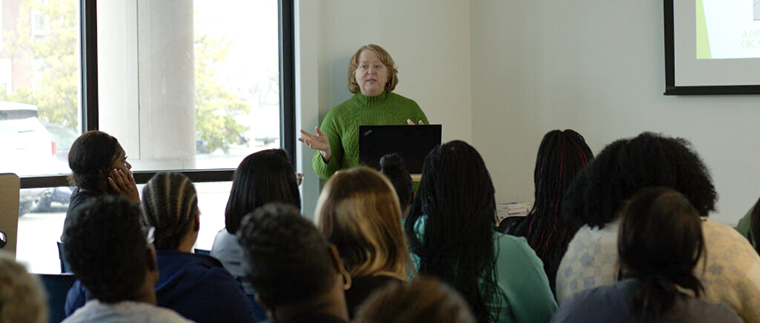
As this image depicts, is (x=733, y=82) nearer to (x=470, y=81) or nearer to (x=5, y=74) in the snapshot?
(x=470, y=81)

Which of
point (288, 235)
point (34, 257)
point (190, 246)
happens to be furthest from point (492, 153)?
point (288, 235)

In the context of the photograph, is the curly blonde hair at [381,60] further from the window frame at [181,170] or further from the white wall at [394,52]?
the window frame at [181,170]

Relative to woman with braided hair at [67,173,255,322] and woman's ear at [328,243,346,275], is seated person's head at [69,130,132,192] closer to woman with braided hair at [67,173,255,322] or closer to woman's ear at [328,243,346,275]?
woman with braided hair at [67,173,255,322]

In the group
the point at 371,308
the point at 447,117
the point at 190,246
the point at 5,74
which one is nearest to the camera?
the point at 371,308

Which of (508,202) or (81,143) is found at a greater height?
(81,143)

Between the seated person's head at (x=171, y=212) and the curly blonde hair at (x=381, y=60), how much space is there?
2651mm

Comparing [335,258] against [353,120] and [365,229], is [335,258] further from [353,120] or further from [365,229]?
[353,120]

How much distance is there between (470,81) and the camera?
17.6ft

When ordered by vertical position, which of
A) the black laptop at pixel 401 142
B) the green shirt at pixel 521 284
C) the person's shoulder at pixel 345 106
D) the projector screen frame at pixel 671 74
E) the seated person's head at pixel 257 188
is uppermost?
the projector screen frame at pixel 671 74

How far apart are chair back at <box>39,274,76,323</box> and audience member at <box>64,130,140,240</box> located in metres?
0.88

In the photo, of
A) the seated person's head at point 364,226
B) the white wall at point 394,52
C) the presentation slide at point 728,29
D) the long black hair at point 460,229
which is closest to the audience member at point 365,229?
the seated person's head at point 364,226

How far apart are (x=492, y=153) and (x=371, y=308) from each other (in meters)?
4.53

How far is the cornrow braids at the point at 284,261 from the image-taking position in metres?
1.15

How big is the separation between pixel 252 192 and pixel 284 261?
3.65 ft
